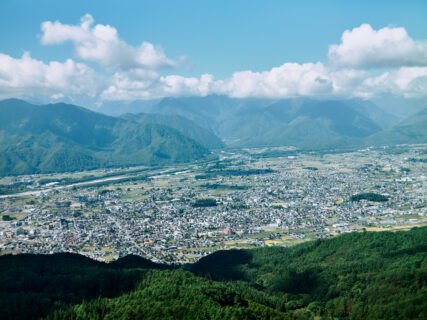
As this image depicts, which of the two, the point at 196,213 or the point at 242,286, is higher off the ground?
the point at 196,213

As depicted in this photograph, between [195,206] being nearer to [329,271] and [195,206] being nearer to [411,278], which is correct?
[329,271]

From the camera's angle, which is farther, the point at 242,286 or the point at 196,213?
the point at 196,213

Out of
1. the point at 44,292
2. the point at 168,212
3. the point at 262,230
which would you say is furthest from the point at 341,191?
the point at 44,292

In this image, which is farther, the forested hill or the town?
the town

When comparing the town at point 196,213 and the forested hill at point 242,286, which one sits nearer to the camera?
the forested hill at point 242,286
